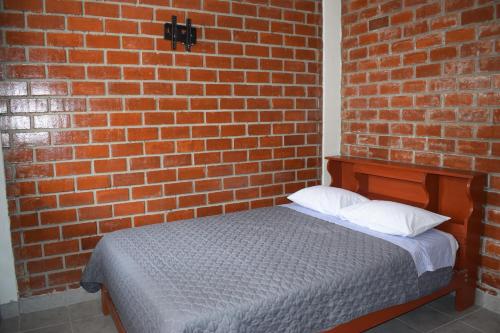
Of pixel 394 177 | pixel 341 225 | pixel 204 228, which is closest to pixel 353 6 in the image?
pixel 394 177

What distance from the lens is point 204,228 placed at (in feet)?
8.04

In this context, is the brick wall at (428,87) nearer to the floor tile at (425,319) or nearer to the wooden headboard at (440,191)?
the wooden headboard at (440,191)

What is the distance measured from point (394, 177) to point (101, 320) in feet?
6.73

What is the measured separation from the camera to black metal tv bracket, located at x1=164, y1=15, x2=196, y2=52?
2.69m

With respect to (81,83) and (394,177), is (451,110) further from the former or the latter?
(81,83)

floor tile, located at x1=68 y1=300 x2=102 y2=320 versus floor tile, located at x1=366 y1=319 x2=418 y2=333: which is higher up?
floor tile, located at x1=68 y1=300 x2=102 y2=320

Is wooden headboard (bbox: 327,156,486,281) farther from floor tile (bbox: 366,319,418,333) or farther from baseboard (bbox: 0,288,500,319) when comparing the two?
floor tile (bbox: 366,319,418,333)

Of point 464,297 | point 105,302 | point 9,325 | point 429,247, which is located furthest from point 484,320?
point 9,325

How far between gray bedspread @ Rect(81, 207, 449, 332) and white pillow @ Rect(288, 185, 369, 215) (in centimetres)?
22

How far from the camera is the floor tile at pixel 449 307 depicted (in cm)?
240

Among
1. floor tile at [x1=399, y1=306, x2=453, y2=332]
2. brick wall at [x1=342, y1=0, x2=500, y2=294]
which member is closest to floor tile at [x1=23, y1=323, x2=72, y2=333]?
floor tile at [x1=399, y1=306, x2=453, y2=332]

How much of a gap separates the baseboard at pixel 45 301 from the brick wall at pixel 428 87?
2.25 m

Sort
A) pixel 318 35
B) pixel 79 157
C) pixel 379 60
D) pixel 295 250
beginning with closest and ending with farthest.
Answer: pixel 295 250 → pixel 79 157 → pixel 379 60 → pixel 318 35

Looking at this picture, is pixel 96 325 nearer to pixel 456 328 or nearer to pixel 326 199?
pixel 326 199
